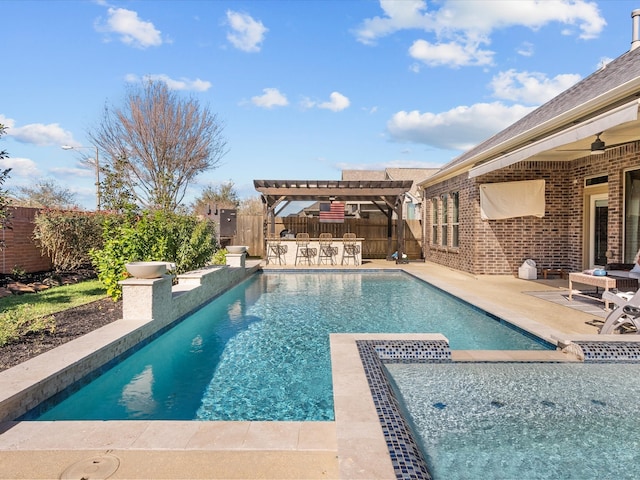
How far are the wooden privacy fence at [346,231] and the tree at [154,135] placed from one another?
147 inches

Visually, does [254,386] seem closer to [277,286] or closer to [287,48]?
[277,286]

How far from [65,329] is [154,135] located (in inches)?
604

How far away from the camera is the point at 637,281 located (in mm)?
6438

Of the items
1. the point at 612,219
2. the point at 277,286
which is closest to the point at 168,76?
the point at 277,286

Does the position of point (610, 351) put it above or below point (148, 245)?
below

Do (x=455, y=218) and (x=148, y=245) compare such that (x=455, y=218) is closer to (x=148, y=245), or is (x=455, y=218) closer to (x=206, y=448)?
(x=148, y=245)

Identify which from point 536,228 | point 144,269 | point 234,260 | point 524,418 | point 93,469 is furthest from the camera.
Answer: point 234,260

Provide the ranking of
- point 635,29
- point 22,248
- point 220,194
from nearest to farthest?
1. point 635,29
2. point 22,248
3. point 220,194

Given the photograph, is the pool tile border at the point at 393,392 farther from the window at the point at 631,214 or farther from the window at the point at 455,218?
the window at the point at 455,218

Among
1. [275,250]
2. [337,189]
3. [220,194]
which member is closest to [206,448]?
[275,250]

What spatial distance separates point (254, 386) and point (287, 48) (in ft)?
43.7

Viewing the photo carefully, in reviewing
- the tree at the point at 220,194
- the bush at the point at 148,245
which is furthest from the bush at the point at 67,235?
the tree at the point at 220,194

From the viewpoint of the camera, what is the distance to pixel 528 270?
10.6 meters

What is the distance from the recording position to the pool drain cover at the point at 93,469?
2248 millimetres
